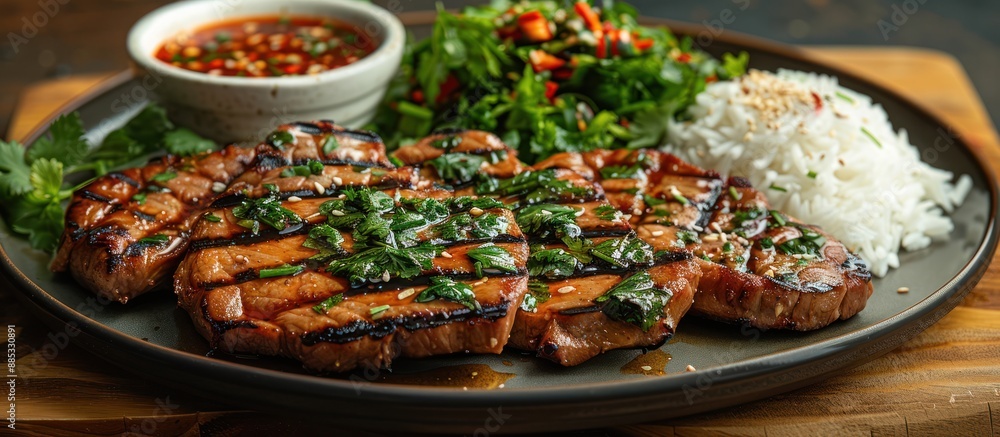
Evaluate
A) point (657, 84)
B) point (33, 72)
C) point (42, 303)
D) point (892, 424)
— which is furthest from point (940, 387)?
point (33, 72)

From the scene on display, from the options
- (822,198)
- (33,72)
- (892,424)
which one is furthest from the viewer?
(33,72)

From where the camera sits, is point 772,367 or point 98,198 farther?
point 98,198

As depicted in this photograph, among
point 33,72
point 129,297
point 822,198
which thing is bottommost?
point 33,72


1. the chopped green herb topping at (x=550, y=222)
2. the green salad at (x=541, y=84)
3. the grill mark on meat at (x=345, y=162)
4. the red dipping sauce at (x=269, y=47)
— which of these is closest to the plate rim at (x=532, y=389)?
the chopped green herb topping at (x=550, y=222)

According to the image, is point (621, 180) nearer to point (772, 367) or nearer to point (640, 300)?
point (640, 300)

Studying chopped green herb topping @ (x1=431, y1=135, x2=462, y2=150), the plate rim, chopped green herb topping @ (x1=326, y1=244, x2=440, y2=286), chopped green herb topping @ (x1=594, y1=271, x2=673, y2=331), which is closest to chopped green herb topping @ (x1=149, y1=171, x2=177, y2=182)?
→ the plate rim

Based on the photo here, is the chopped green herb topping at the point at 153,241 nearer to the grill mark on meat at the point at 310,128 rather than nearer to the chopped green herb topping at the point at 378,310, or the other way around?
the grill mark on meat at the point at 310,128

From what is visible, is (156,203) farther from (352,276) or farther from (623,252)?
(623,252)

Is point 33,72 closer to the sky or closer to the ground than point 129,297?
closer to the ground
